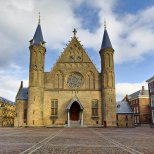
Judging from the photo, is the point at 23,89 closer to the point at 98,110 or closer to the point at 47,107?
the point at 47,107

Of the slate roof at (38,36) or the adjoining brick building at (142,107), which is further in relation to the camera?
the adjoining brick building at (142,107)

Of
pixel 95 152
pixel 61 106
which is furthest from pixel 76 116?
pixel 95 152

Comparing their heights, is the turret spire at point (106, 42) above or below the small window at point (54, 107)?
above

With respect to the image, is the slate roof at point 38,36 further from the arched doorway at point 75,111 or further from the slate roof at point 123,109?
the slate roof at point 123,109

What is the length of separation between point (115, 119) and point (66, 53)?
1677 centimetres

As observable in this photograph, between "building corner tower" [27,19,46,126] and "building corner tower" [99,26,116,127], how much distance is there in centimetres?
1214

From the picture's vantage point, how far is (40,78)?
43750mm

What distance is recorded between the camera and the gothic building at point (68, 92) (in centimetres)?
4272

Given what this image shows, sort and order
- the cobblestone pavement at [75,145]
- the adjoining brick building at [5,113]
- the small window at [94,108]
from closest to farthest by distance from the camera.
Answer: the cobblestone pavement at [75,145] < the small window at [94,108] < the adjoining brick building at [5,113]

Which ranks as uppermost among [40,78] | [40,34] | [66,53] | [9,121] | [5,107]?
[40,34]

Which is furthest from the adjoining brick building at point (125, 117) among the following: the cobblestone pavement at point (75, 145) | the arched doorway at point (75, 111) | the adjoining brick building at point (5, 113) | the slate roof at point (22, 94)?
the adjoining brick building at point (5, 113)

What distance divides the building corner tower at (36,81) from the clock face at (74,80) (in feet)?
18.4

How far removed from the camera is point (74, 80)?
148ft

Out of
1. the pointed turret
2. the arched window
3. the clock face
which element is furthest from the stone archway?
the pointed turret
